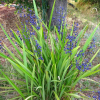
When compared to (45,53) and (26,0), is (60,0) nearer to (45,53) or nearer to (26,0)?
(26,0)

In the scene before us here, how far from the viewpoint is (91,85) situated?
2180 mm

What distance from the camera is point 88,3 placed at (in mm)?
7520

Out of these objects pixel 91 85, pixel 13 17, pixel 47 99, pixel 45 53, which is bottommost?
pixel 91 85

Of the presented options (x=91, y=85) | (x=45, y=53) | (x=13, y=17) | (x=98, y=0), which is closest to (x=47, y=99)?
(x=45, y=53)

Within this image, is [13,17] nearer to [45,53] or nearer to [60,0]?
[60,0]

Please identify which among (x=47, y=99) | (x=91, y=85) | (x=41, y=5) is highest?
(x=41, y=5)

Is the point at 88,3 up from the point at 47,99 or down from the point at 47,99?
up

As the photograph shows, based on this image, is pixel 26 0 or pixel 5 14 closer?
pixel 26 0

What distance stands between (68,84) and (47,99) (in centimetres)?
34

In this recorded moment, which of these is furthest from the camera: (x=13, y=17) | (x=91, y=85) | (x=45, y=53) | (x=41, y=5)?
(x=13, y=17)

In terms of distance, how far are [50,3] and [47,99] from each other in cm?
349

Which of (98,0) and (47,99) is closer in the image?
(47,99)

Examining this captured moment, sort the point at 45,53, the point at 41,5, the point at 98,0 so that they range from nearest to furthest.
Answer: the point at 45,53
the point at 41,5
the point at 98,0

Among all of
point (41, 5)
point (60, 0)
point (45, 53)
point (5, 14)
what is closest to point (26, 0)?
point (41, 5)
